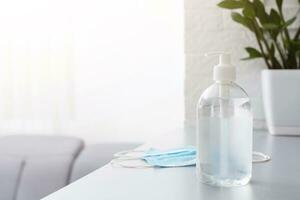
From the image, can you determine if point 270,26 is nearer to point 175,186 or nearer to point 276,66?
point 276,66

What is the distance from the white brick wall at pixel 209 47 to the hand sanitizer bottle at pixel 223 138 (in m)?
0.62

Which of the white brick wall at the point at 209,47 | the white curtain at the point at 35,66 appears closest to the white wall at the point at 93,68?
the white curtain at the point at 35,66

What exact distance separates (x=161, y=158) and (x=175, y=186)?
17 centimetres

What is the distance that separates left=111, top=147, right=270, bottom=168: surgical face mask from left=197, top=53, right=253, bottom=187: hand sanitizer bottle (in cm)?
11

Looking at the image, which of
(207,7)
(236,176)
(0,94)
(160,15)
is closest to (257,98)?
(207,7)

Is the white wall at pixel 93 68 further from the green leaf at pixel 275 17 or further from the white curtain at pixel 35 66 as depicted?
the green leaf at pixel 275 17

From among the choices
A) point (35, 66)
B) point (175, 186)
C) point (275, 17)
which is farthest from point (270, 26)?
point (35, 66)

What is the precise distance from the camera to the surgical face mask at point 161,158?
2.55ft

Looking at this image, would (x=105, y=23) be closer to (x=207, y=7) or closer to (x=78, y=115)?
(x=78, y=115)

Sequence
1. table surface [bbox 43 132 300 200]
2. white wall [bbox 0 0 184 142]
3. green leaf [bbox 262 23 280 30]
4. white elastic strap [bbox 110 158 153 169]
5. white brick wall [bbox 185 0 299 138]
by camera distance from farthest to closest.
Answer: white wall [bbox 0 0 184 142] → white brick wall [bbox 185 0 299 138] → green leaf [bbox 262 23 280 30] → white elastic strap [bbox 110 158 153 169] → table surface [bbox 43 132 300 200]

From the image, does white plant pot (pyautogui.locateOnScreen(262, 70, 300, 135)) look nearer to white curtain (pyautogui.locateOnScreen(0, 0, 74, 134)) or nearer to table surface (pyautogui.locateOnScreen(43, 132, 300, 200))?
table surface (pyautogui.locateOnScreen(43, 132, 300, 200))

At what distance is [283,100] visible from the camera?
45.6 inches

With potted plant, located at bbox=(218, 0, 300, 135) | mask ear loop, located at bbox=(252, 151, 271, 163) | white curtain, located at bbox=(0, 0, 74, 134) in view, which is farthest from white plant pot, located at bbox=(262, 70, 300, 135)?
white curtain, located at bbox=(0, 0, 74, 134)

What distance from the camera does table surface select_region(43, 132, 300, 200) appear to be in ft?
1.90
